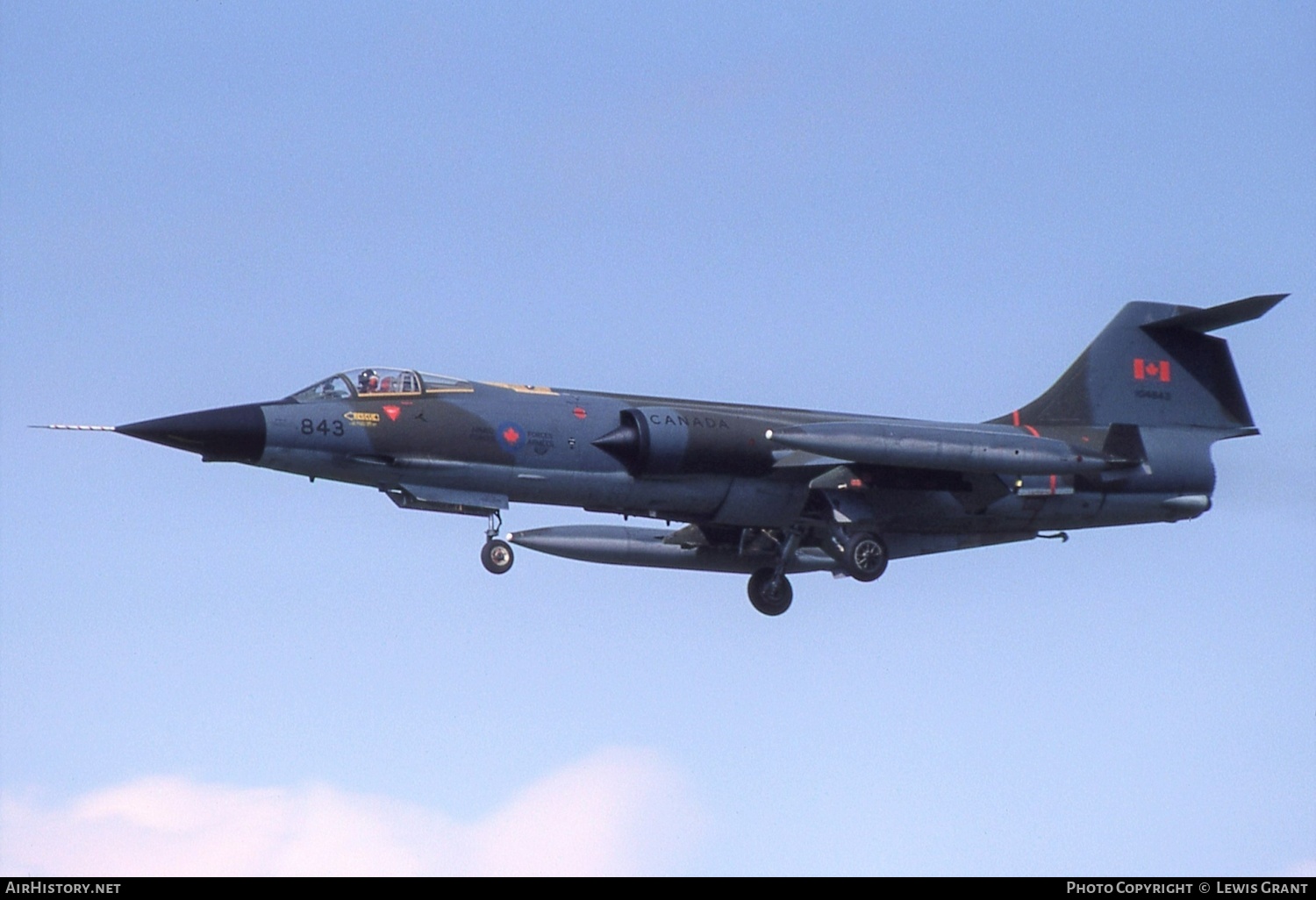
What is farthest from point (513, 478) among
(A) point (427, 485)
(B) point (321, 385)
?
(B) point (321, 385)

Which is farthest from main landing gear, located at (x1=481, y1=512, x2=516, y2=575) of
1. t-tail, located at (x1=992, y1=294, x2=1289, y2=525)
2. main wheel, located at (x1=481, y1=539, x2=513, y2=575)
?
t-tail, located at (x1=992, y1=294, x2=1289, y2=525)

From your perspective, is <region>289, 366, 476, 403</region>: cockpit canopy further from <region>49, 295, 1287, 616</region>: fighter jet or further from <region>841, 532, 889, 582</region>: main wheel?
<region>841, 532, 889, 582</region>: main wheel

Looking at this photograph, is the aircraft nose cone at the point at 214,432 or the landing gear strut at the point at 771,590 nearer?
the aircraft nose cone at the point at 214,432

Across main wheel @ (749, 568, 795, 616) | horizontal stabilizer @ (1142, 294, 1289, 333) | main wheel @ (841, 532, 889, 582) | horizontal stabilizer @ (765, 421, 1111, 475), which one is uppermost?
horizontal stabilizer @ (1142, 294, 1289, 333)

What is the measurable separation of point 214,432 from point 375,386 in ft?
7.08

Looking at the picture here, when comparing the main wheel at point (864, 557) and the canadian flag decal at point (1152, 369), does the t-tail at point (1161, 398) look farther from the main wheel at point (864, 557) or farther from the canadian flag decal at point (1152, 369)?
the main wheel at point (864, 557)

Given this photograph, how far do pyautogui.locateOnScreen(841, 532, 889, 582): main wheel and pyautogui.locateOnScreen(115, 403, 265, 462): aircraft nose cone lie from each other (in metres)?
7.87

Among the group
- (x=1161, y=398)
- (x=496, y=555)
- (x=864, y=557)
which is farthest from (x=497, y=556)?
(x=1161, y=398)

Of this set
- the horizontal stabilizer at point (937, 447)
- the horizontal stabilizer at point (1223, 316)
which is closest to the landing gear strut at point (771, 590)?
the horizontal stabilizer at point (937, 447)

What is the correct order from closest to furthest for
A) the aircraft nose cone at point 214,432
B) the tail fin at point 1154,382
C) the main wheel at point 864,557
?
the aircraft nose cone at point 214,432 < the main wheel at point 864,557 < the tail fin at point 1154,382

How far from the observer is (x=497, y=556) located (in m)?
22.5

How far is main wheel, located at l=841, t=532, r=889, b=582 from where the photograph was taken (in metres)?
24.5

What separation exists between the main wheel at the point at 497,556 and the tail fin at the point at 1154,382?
27.4ft

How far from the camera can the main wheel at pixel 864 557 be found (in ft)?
80.3
